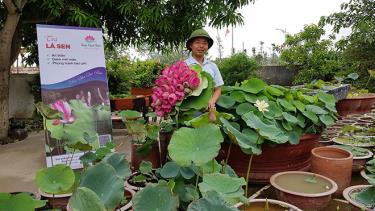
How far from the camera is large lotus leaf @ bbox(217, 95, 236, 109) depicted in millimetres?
1802

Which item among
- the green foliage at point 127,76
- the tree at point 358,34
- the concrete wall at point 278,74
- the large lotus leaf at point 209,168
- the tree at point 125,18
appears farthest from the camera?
the concrete wall at point 278,74

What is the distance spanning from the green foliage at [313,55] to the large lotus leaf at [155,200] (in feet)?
21.4

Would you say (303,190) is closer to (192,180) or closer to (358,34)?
(192,180)

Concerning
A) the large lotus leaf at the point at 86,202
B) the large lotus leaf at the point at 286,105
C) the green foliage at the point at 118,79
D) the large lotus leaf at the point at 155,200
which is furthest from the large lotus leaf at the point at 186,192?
the green foliage at the point at 118,79

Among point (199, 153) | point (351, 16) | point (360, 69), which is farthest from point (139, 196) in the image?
point (360, 69)

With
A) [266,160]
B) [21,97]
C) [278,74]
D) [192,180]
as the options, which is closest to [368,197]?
[266,160]

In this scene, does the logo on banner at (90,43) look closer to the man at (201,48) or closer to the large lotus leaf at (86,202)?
the man at (201,48)

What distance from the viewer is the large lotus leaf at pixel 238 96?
5.99 ft

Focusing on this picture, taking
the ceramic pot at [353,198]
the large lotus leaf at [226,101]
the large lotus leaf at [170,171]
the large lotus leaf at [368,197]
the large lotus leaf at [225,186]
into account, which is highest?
the large lotus leaf at [226,101]

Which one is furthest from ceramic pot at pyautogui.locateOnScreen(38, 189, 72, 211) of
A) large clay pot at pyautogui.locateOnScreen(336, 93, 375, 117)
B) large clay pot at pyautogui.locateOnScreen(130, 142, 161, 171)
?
large clay pot at pyautogui.locateOnScreen(336, 93, 375, 117)

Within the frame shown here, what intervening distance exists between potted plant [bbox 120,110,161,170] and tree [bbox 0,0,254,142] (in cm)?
222

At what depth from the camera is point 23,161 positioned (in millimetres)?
3676

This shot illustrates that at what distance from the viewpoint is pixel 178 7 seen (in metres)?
4.16

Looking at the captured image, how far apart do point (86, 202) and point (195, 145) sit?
Result: 509 mm
